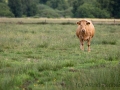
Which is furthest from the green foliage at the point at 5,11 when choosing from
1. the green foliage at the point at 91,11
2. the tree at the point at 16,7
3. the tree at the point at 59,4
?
the tree at the point at 59,4

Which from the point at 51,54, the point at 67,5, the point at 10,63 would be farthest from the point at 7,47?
the point at 67,5

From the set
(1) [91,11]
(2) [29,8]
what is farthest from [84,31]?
(2) [29,8]

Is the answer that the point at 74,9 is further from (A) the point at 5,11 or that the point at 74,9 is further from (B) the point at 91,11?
(A) the point at 5,11

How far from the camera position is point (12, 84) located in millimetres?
9711

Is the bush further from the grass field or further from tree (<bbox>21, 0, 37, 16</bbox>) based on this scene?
the grass field

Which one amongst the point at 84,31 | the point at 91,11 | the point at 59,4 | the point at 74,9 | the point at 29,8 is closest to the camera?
the point at 84,31

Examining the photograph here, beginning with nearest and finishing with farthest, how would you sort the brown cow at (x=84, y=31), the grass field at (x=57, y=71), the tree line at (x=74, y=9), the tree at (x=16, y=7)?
the grass field at (x=57, y=71) < the brown cow at (x=84, y=31) < the tree line at (x=74, y=9) < the tree at (x=16, y=7)

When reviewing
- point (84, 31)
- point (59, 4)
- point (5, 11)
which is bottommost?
point (5, 11)

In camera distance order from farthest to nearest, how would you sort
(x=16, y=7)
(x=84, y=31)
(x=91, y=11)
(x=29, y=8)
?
(x=29, y=8) → (x=16, y=7) → (x=91, y=11) → (x=84, y=31)

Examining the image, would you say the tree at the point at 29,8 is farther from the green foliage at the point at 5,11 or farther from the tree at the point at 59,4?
the tree at the point at 59,4

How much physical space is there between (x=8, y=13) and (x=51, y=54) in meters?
63.6

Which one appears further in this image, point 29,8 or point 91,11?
point 29,8

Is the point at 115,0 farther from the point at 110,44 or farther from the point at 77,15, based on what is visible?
the point at 110,44

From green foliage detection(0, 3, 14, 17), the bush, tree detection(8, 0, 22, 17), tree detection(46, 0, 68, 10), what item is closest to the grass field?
the bush
